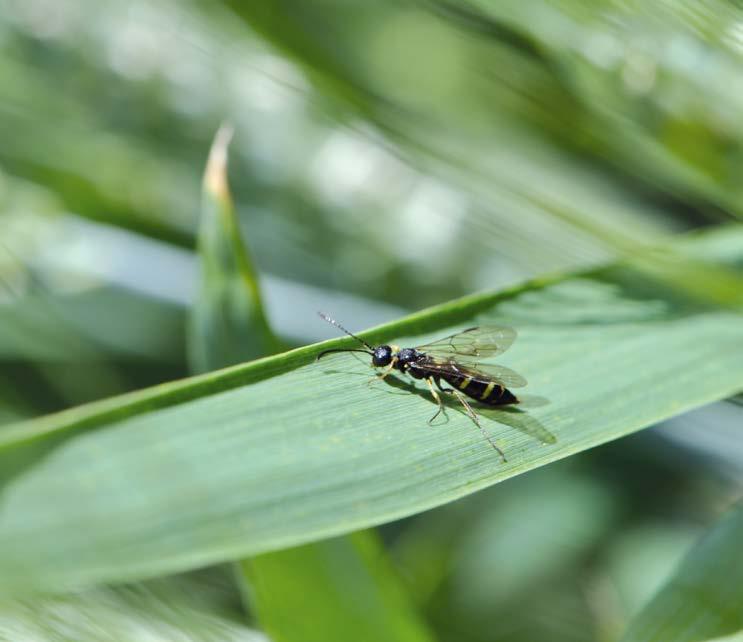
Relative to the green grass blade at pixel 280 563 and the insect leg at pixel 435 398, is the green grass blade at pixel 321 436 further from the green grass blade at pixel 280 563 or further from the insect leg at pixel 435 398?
the green grass blade at pixel 280 563

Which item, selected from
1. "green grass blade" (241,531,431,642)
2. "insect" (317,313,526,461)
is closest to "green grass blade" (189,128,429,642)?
"green grass blade" (241,531,431,642)

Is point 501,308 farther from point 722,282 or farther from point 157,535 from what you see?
point 157,535

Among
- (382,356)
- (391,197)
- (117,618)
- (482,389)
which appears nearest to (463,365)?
(482,389)

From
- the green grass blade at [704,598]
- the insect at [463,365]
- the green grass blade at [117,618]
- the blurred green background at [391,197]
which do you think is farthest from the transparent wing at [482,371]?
the green grass blade at [117,618]

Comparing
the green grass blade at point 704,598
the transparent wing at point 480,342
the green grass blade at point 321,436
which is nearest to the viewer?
the green grass blade at point 321,436

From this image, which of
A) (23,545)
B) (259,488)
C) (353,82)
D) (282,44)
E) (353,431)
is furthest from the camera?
(353,82)

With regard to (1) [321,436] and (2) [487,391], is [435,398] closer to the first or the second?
(2) [487,391]

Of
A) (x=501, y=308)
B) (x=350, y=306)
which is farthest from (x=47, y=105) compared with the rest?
(x=501, y=308)
